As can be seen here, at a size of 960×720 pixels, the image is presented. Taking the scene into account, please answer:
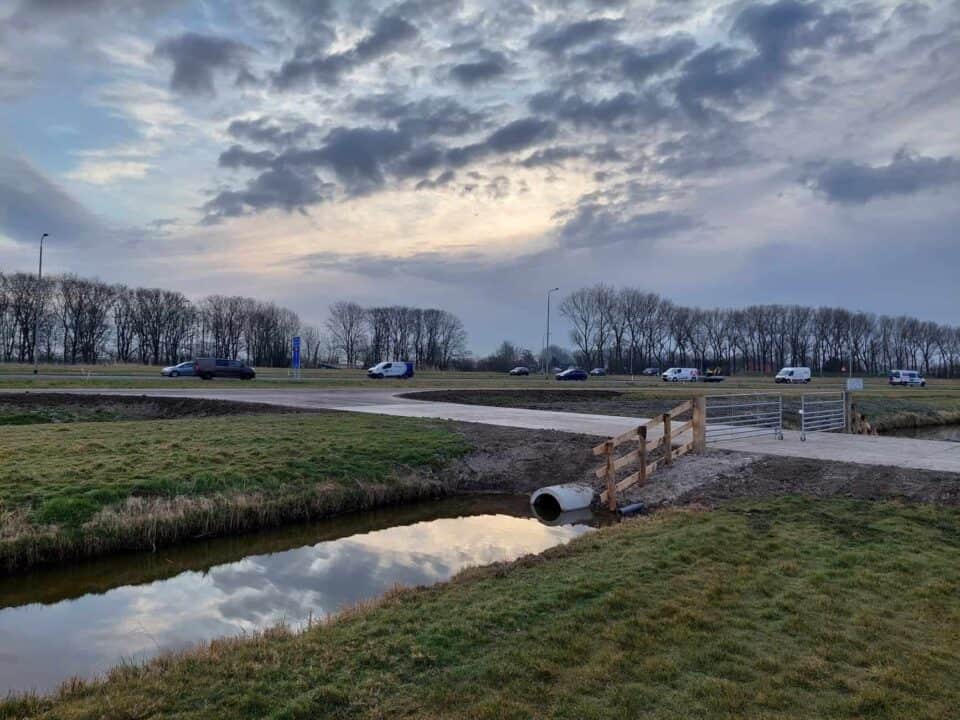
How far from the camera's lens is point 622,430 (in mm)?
17797

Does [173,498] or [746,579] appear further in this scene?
[173,498]

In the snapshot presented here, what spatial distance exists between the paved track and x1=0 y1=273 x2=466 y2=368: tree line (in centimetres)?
5570

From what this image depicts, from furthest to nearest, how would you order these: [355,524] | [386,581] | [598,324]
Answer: [598,324]
[355,524]
[386,581]

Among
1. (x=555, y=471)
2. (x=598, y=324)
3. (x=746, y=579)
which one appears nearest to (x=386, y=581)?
(x=746, y=579)

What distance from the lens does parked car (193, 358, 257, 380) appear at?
146 ft

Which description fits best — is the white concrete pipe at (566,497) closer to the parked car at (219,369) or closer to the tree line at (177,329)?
the parked car at (219,369)

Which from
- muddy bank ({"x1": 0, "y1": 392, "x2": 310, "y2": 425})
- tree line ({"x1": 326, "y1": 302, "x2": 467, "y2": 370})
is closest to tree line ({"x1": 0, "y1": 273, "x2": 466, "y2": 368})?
tree line ({"x1": 326, "y1": 302, "x2": 467, "y2": 370})

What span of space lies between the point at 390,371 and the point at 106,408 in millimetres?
32585

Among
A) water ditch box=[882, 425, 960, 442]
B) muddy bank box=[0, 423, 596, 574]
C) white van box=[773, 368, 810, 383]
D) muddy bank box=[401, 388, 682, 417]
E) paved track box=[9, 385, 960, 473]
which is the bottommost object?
water ditch box=[882, 425, 960, 442]

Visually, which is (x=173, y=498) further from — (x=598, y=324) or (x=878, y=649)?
(x=598, y=324)

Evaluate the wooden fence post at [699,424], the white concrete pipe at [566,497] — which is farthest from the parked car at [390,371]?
the white concrete pipe at [566,497]

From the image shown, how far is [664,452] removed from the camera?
13.5 metres

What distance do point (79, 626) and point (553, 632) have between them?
5.24 meters

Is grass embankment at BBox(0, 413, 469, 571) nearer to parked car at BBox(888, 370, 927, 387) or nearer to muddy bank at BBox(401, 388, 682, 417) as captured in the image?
muddy bank at BBox(401, 388, 682, 417)
